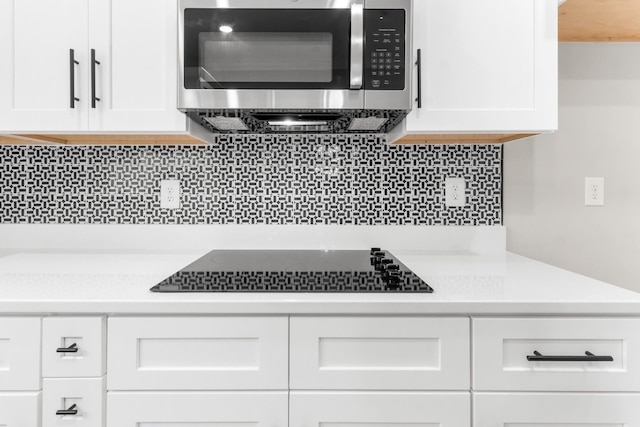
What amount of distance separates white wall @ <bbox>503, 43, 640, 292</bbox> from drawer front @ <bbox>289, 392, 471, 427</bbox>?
0.91 meters

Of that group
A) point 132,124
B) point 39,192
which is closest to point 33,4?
point 132,124

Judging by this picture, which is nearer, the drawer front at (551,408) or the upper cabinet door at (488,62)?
the drawer front at (551,408)

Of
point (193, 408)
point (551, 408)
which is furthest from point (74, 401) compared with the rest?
point (551, 408)

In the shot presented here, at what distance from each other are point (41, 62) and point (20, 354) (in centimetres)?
86

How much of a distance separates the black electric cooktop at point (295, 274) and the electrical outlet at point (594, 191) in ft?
2.67

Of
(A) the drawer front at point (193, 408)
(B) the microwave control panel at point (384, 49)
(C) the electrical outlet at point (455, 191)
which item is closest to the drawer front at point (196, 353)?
(A) the drawer front at point (193, 408)

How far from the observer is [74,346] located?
3.59 feet

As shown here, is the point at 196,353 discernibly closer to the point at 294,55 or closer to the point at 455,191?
the point at 294,55

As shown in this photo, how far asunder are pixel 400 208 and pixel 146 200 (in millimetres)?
972

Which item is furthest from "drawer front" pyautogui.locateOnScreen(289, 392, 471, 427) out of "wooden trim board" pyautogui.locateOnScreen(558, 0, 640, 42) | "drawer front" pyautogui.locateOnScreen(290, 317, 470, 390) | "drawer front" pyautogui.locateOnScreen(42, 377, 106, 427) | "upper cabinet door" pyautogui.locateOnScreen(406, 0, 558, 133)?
"wooden trim board" pyautogui.locateOnScreen(558, 0, 640, 42)

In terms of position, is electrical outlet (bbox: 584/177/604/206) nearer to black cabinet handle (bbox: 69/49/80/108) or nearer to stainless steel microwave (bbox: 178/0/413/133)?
stainless steel microwave (bbox: 178/0/413/133)

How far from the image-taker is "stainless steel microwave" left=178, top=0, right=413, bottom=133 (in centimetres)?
137

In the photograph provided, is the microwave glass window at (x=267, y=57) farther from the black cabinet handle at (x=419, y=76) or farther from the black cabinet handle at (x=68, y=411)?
the black cabinet handle at (x=68, y=411)

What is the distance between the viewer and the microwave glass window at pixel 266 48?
1372mm
